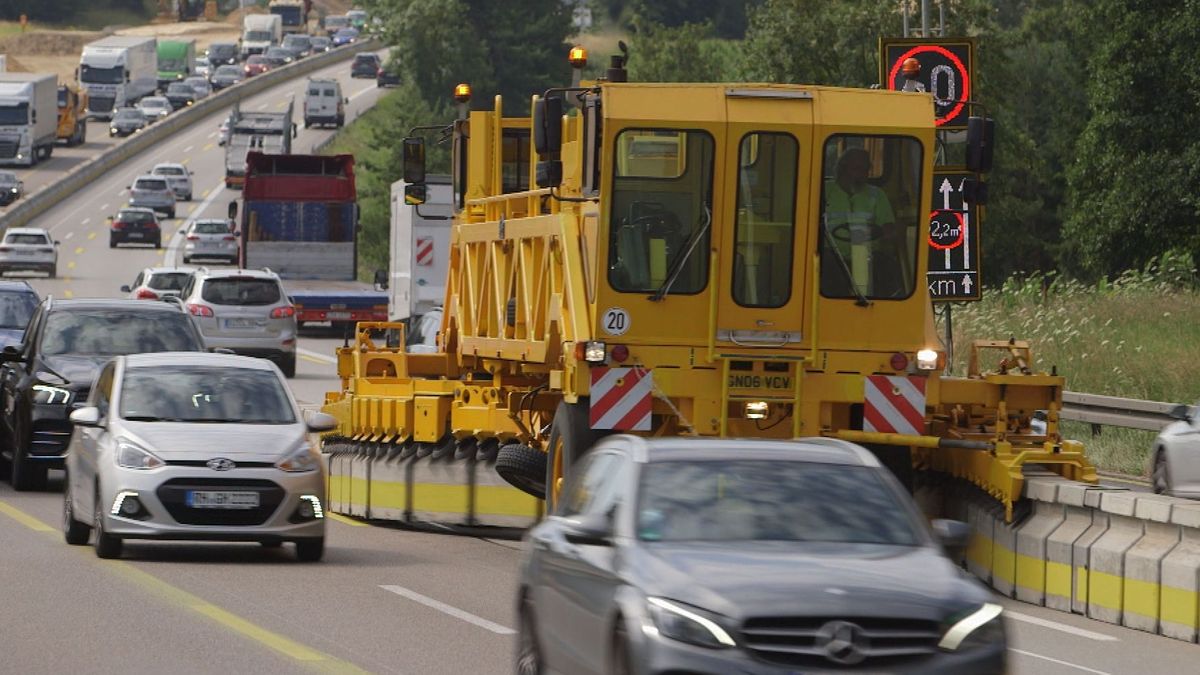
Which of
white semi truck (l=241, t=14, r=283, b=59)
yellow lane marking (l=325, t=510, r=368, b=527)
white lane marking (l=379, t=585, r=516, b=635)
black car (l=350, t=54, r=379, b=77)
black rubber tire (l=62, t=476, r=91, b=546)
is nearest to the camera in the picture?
white lane marking (l=379, t=585, r=516, b=635)

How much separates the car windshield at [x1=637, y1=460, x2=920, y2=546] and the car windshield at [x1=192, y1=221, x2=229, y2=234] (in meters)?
67.0

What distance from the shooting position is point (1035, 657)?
42.6 ft

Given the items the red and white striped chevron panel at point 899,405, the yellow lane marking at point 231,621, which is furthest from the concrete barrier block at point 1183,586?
the yellow lane marking at point 231,621

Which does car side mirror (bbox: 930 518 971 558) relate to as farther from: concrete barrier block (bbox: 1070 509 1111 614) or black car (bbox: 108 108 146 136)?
black car (bbox: 108 108 146 136)

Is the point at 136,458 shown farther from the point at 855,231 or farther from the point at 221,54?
the point at 221,54

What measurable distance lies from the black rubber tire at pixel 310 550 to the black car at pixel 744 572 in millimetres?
6643

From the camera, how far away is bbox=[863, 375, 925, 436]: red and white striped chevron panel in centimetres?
1698

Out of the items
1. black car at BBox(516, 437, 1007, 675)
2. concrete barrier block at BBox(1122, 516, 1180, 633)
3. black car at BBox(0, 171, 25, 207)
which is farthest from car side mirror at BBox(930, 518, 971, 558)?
black car at BBox(0, 171, 25, 207)

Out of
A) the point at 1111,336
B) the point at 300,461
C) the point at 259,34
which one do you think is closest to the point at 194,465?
the point at 300,461

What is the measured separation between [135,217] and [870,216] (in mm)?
68315

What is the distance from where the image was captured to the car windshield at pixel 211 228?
249 ft

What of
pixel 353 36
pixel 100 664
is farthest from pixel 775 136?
pixel 353 36

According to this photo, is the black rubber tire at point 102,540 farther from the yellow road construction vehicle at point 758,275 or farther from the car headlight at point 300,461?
the yellow road construction vehicle at point 758,275

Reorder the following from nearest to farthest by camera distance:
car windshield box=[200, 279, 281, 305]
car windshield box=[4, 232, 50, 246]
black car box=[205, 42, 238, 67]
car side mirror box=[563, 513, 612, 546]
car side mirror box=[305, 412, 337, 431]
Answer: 1. car side mirror box=[563, 513, 612, 546]
2. car side mirror box=[305, 412, 337, 431]
3. car windshield box=[200, 279, 281, 305]
4. car windshield box=[4, 232, 50, 246]
5. black car box=[205, 42, 238, 67]
